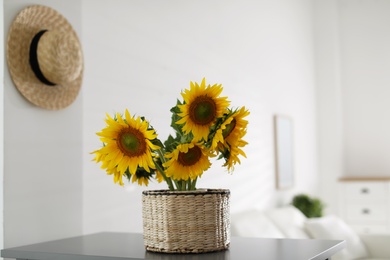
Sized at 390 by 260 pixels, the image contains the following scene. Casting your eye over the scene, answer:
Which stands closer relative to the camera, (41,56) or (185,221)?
(185,221)

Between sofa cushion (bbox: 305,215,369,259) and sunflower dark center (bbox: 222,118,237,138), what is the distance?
2.67 metres

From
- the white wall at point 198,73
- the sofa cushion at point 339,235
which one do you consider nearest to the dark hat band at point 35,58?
the white wall at point 198,73

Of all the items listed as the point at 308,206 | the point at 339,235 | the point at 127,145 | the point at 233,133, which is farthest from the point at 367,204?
the point at 127,145

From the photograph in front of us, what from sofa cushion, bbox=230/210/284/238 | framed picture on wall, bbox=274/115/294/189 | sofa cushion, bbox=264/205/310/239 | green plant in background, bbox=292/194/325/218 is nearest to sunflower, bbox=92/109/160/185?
Result: sofa cushion, bbox=230/210/284/238

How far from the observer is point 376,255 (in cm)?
431

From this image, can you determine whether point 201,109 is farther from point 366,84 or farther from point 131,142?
point 366,84

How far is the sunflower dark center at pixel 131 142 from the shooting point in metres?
1.67

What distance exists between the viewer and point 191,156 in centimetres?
169

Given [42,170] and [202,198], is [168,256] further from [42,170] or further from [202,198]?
[42,170]

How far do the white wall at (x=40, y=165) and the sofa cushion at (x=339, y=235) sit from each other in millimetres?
2188

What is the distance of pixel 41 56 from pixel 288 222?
2541 millimetres

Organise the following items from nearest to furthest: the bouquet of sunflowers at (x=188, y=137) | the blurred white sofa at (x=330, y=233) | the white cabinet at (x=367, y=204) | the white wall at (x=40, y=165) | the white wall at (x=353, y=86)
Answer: the bouquet of sunflowers at (x=188, y=137), the white wall at (x=40, y=165), the blurred white sofa at (x=330, y=233), the white cabinet at (x=367, y=204), the white wall at (x=353, y=86)

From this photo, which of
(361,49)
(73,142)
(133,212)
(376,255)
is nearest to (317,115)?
(361,49)

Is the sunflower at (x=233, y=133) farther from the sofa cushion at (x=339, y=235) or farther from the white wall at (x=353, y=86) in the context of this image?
the white wall at (x=353, y=86)
